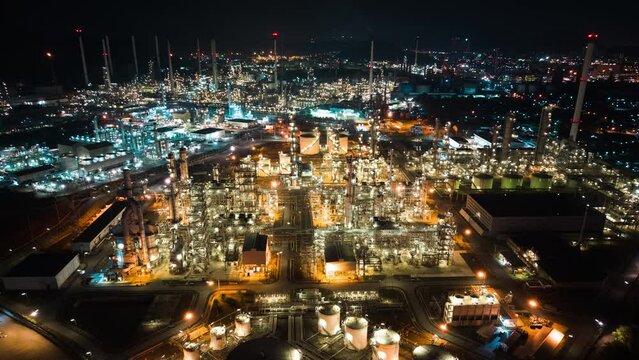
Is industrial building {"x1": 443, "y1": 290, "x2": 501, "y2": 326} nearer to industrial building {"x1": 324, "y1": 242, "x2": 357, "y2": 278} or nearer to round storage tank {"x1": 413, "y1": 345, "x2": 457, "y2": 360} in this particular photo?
round storage tank {"x1": 413, "y1": 345, "x2": 457, "y2": 360}

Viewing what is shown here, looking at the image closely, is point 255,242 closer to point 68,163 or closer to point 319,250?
point 319,250

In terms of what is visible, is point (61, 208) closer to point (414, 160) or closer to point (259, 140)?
point (259, 140)

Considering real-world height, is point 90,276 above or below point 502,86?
below

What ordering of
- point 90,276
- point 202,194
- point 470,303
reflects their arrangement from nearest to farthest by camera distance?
point 470,303 → point 90,276 → point 202,194

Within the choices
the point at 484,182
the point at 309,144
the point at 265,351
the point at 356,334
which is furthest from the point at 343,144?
the point at 265,351

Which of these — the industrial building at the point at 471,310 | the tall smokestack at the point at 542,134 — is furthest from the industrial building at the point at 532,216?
the tall smokestack at the point at 542,134

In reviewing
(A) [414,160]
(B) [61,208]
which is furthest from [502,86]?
(B) [61,208]

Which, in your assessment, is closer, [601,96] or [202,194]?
[202,194]

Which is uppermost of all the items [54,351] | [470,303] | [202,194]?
[202,194]
